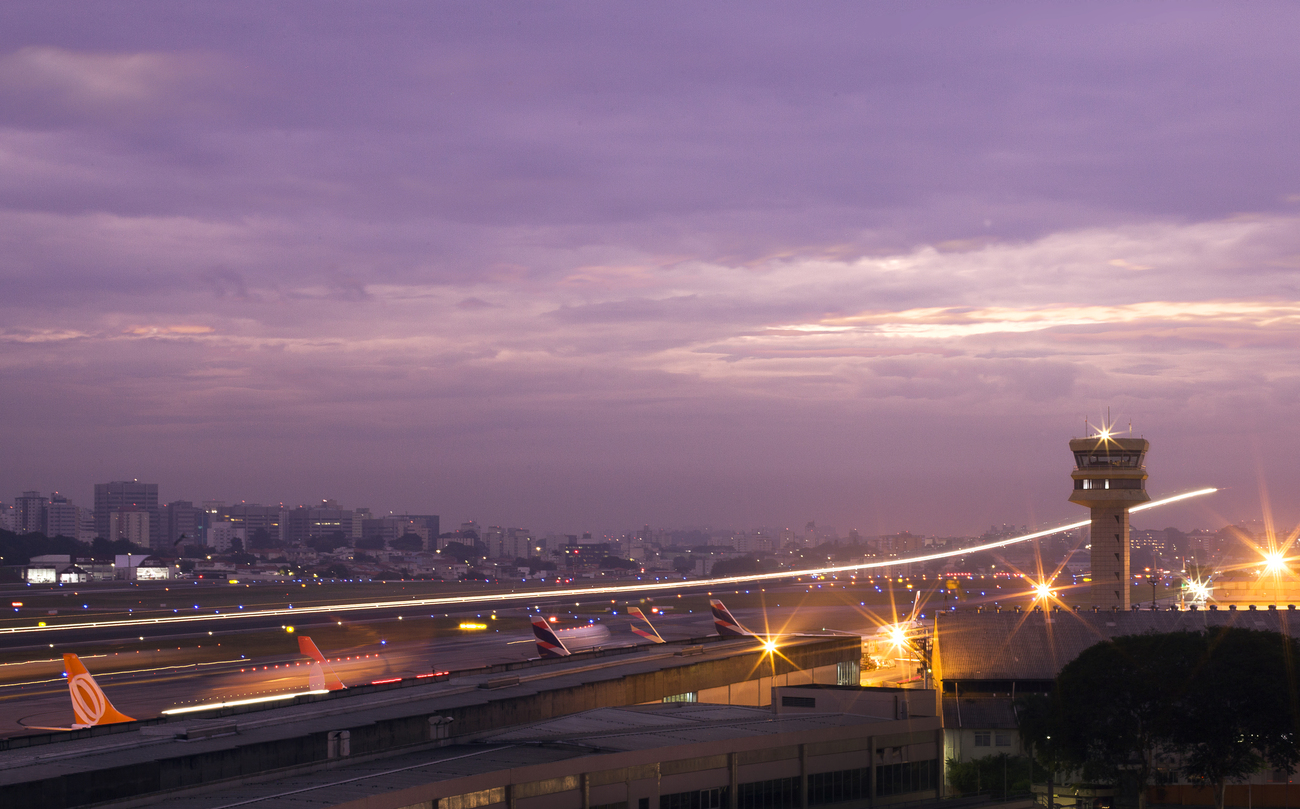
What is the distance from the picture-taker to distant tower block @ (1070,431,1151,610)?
9831cm

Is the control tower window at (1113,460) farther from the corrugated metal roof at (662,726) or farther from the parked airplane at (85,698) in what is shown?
the parked airplane at (85,698)

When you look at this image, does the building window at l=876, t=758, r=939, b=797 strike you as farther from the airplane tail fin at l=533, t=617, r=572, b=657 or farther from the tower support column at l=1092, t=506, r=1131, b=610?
the tower support column at l=1092, t=506, r=1131, b=610

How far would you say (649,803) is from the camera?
131 feet

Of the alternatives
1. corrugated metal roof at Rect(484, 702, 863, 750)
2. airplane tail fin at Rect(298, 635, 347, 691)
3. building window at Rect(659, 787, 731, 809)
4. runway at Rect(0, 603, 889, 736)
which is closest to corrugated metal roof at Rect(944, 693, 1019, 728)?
corrugated metal roof at Rect(484, 702, 863, 750)

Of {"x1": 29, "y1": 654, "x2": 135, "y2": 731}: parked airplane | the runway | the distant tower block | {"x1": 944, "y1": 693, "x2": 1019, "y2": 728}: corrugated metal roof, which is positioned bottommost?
the runway

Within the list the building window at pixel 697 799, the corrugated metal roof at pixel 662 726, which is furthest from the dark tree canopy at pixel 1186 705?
the building window at pixel 697 799

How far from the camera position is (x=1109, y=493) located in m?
99.4

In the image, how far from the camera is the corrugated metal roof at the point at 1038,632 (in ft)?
238

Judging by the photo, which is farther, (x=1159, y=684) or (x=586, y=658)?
(x=586, y=658)

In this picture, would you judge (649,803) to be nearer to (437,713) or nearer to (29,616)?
(437,713)

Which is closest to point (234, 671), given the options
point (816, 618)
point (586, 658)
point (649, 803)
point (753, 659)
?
point (586, 658)

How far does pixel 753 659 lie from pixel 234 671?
145ft

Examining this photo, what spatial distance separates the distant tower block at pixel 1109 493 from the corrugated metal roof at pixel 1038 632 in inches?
543

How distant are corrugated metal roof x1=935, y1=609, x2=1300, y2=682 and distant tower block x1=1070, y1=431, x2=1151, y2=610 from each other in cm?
1380
